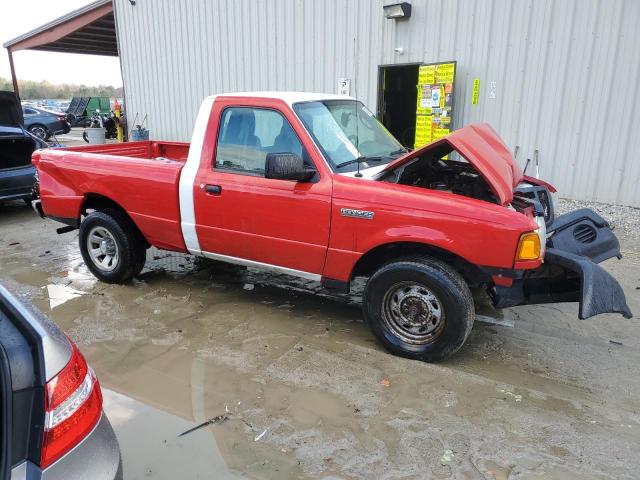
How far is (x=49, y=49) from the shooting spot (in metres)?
19.2

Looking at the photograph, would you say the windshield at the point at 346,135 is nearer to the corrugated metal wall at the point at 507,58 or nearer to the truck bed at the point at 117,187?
the truck bed at the point at 117,187

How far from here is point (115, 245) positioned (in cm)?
511

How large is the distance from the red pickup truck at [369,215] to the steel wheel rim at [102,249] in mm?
146

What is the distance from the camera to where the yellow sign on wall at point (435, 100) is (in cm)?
870

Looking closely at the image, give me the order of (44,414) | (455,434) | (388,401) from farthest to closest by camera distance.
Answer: (388,401) → (455,434) → (44,414)

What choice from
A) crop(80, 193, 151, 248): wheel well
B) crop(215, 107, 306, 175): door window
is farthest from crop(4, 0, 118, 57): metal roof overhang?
crop(215, 107, 306, 175): door window

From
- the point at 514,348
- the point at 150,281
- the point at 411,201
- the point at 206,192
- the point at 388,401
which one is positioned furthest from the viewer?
the point at 150,281

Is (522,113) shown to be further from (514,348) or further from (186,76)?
(186,76)

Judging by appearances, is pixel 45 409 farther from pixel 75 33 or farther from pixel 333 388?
pixel 75 33

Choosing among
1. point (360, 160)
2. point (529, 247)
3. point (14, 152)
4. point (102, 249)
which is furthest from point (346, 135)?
point (14, 152)

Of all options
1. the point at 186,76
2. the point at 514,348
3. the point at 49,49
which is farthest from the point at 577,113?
the point at 49,49

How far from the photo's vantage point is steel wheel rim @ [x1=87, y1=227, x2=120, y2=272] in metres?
5.14

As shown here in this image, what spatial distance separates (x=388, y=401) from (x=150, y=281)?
3.23m

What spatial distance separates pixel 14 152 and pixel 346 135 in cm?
709
